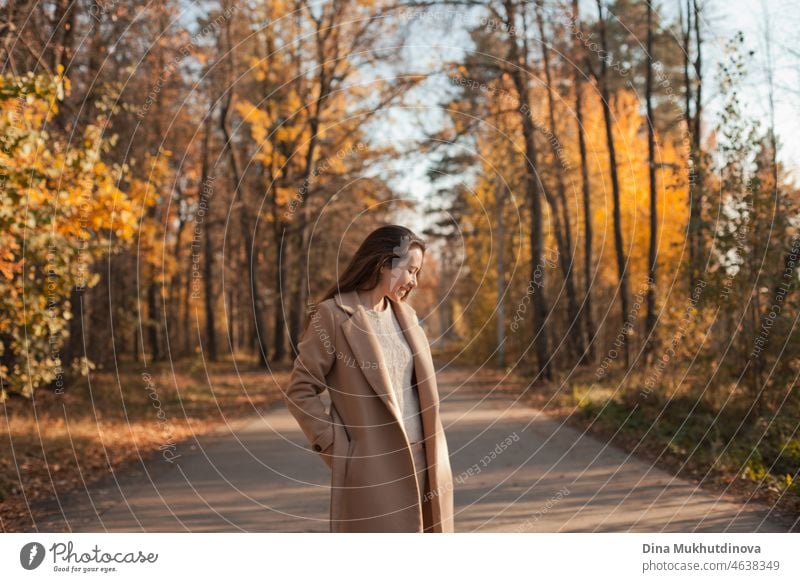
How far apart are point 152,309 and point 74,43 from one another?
18.0 metres

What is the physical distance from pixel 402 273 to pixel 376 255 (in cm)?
16

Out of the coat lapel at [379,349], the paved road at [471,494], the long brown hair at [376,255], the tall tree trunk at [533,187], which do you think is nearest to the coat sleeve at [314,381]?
the coat lapel at [379,349]

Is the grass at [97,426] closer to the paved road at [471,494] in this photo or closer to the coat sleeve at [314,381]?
the paved road at [471,494]

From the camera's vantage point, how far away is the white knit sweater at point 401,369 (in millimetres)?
4586

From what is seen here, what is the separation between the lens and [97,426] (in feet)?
43.7

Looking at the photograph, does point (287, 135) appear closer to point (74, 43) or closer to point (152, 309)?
point (74, 43)

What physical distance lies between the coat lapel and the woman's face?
16 cm

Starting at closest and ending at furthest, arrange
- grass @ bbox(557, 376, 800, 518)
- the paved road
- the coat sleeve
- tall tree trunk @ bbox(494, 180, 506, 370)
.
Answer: the coat sleeve
the paved road
grass @ bbox(557, 376, 800, 518)
tall tree trunk @ bbox(494, 180, 506, 370)

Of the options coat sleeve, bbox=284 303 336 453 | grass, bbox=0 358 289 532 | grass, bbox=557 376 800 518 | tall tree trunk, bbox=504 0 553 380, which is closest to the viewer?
coat sleeve, bbox=284 303 336 453

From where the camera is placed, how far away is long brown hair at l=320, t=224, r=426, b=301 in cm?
454

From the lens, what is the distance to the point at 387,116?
19.1 metres

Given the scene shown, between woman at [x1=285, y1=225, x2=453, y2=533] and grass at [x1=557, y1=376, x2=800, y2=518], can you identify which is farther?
grass at [x1=557, y1=376, x2=800, y2=518]

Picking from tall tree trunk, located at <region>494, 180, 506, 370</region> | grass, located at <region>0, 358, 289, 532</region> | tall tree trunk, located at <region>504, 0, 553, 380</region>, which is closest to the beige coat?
grass, located at <region>0, 358, 289, 532</region>

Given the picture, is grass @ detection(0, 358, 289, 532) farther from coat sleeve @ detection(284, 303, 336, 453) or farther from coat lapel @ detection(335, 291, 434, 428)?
coat lapel @ detection(335, 291, 434, 428)
